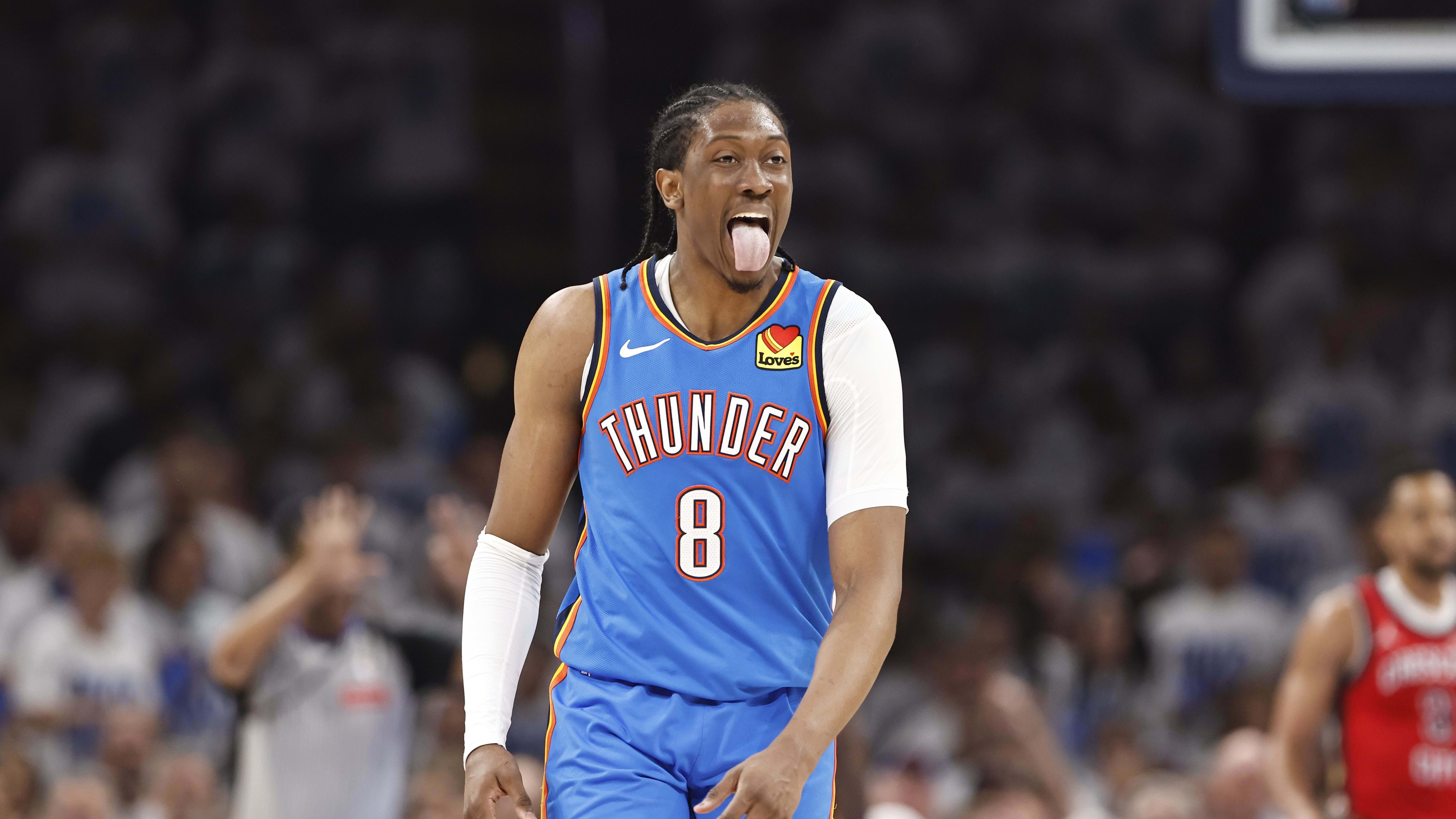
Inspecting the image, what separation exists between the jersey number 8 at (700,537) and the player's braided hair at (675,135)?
16.2 inches

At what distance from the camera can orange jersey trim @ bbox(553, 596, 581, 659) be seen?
2828mm

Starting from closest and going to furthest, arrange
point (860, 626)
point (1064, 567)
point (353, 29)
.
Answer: point (860, 626), point (1064, 567), point (353, 29)

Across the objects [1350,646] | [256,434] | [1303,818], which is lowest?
[1303,818]

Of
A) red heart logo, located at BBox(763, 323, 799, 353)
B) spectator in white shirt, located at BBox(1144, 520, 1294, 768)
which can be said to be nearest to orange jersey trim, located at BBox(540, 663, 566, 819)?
red heart logo, located at BBox(763, 323, 799, 353)

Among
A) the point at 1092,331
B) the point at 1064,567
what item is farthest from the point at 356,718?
the point at 1092,331

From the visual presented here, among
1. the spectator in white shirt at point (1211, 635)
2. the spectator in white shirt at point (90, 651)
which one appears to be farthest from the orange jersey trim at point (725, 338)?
the spectator in white shirt at point (1211, 635)

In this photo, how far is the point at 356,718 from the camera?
5.47m

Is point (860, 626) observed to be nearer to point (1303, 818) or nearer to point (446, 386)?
point (1303, 818)

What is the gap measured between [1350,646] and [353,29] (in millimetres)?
7358

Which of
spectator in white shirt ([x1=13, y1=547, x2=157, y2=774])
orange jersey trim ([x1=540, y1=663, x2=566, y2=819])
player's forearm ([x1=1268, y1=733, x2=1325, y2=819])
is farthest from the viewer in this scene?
spectator in white shirt ([x1=13, y1=547, x2=157, y2=774])

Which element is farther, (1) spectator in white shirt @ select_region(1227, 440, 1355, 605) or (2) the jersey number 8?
(1) spectator in white shirt @ select_region(1227, 440, 1355, 605)

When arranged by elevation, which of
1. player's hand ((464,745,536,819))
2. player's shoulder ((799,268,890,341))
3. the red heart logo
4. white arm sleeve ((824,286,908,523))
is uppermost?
player's shoulder ((799,268,890,341))

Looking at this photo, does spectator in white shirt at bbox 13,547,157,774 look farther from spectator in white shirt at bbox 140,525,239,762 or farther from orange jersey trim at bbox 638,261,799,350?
orange jersey trim at bbox 638,261,799,350

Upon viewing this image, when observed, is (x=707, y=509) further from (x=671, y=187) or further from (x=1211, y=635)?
(x=1211, y=635)
